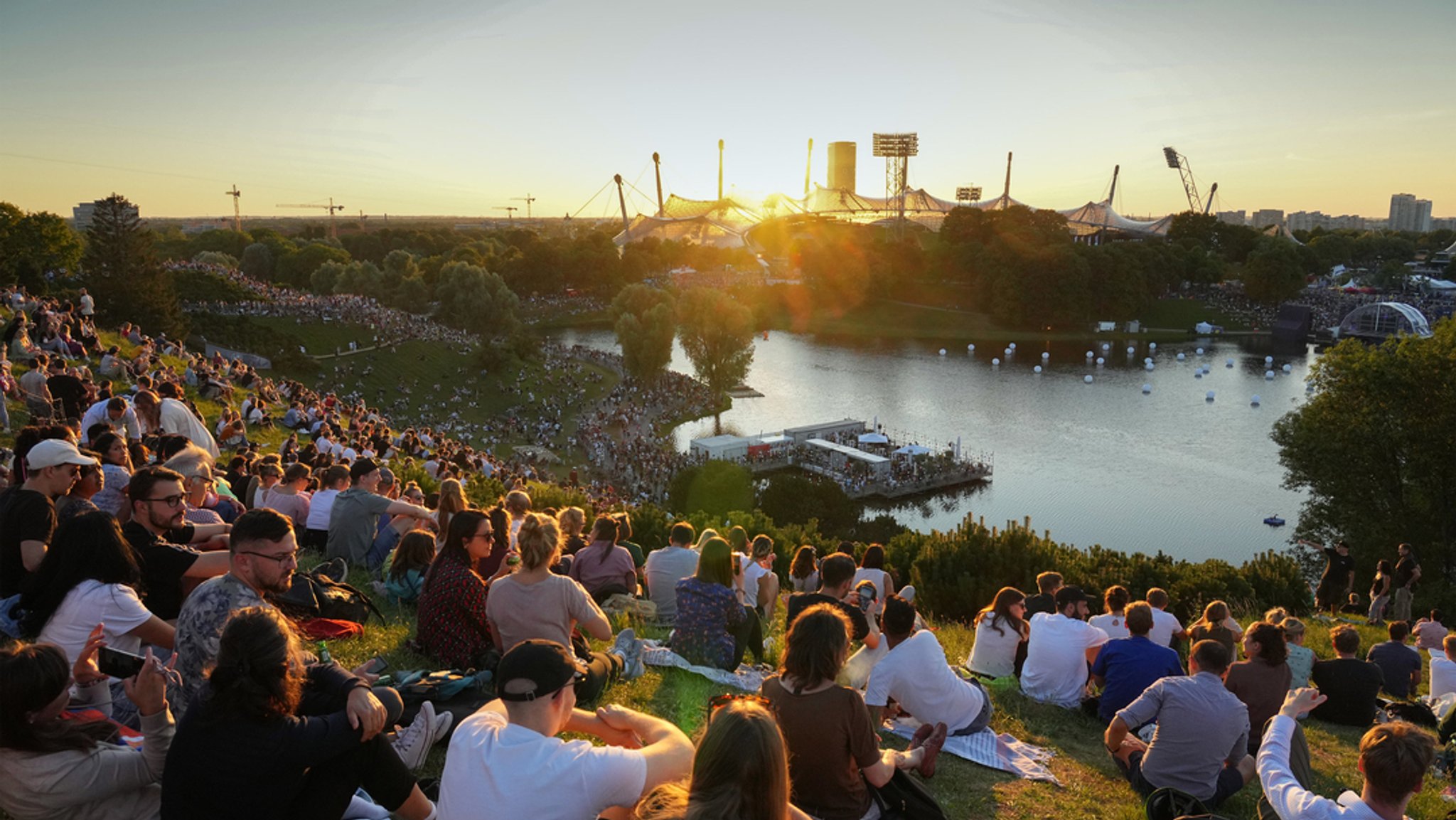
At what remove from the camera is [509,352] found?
3106 cm

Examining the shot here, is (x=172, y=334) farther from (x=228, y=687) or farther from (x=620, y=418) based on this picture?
(x=228, y=687)

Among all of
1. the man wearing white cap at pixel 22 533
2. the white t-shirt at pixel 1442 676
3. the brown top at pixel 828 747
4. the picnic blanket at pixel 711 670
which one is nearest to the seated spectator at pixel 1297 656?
the white t-shirt at pixel 1442 676

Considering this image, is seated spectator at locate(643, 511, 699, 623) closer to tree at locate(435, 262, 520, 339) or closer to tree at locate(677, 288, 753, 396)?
tree at locate(677, 288, 753, 396)

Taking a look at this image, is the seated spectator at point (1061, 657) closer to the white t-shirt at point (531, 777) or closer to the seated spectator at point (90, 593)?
the white t-shirt at point (531, 777)

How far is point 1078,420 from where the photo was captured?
31250 millimetres

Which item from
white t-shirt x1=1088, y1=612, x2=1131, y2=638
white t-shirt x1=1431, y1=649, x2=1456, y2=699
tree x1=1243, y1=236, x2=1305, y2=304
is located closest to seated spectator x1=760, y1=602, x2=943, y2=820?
white t-shirt x1=1088, y1=612, x2=1131, y2=638

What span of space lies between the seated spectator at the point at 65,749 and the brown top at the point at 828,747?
5.23 feet

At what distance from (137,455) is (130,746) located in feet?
11.8

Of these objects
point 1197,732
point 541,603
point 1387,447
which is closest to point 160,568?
point 541,603

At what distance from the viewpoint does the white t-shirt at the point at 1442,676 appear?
4730 mm

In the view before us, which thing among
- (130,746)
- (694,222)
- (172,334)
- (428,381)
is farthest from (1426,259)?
(130,746)

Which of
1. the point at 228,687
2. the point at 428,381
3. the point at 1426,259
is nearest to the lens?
the point at 228,687

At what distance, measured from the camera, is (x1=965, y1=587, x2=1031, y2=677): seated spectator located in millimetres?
4512

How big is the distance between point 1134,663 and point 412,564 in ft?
11.7
